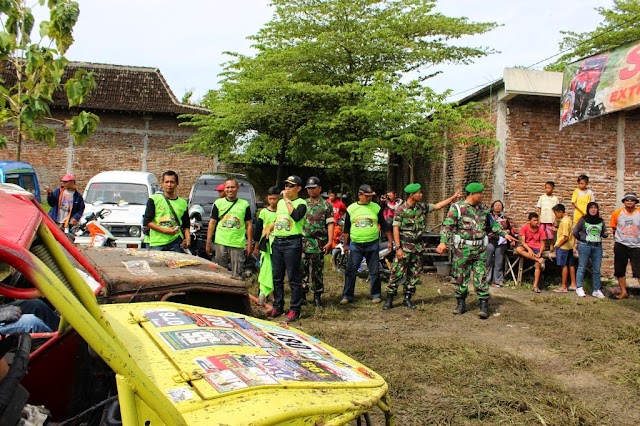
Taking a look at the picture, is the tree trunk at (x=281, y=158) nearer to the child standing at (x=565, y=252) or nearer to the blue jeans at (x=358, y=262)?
the child standing at (x=565, y=252)

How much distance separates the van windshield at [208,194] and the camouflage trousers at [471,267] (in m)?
6.01

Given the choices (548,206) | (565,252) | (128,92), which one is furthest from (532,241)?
(128,92)

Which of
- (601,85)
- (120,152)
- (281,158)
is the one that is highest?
(601,85)

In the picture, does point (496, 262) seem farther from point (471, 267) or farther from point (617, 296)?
point (471, 267)

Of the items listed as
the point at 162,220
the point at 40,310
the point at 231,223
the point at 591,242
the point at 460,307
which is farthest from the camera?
the point at 591,242

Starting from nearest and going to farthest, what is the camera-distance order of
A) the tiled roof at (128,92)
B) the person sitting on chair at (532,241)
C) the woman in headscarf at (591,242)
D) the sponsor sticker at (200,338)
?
1. the sponsor sticker at (200,338)
2. the woman in headscarf at (591,242)
3. the person sitting on chair at (532,241)
4. the tiled roof at (128,92)

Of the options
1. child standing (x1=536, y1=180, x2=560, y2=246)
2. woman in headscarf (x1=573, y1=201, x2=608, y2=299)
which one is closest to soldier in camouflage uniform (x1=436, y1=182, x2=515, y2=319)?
woman in headscarf (x1=573, y1=201, x2=608, y2=299)

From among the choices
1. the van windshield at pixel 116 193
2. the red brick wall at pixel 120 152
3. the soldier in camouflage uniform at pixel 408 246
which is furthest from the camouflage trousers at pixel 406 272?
the red brick wall at pixel 120 152

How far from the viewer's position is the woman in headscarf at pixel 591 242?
910cm

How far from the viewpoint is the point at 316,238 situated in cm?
801

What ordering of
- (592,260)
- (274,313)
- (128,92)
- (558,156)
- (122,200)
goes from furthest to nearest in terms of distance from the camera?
(128,92)
(558,156)
(122,200)
(592,260)
(274,313)

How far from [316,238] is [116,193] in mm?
5260

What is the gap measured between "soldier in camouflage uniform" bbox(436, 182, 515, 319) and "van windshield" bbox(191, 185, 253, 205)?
19.4 ft

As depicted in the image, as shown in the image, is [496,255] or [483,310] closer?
[483,310]
